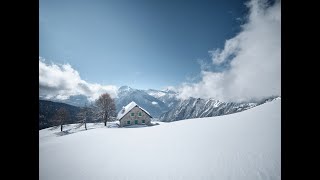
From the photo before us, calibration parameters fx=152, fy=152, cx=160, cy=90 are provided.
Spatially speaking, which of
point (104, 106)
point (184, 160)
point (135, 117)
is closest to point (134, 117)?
point (135, 117)

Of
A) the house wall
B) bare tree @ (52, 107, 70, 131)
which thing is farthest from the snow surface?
bare tree @ (52, 107, 70, 131)

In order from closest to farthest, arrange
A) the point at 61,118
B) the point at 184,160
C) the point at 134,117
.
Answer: the point at 184,160, the point at 134,117, the point at 61,118

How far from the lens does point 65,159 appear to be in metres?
12.9

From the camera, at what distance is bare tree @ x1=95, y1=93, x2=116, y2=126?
1687 inches

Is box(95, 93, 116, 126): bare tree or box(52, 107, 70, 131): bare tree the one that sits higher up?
box(95, 93, 116, 126): bare tree

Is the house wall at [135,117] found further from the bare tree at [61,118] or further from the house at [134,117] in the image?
the bare tree at [61,118]

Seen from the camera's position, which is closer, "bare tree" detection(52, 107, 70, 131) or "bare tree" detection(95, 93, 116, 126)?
"bare tree" detection(95, 93, 116, 126)

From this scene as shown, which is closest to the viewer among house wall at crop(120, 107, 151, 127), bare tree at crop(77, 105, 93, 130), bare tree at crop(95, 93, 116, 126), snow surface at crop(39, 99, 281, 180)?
snow surface at crop(39, 99, 281, 180)

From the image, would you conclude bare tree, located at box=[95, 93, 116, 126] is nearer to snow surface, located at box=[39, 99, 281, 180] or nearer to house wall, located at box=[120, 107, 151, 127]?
house wall, located at box=[120, 107, 151, 127]

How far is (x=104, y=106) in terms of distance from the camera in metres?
42.9

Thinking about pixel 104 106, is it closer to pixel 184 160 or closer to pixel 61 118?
pixel 61 118

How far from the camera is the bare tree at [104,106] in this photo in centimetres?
→ 4284

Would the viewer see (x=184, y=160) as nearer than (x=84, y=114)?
Yes
